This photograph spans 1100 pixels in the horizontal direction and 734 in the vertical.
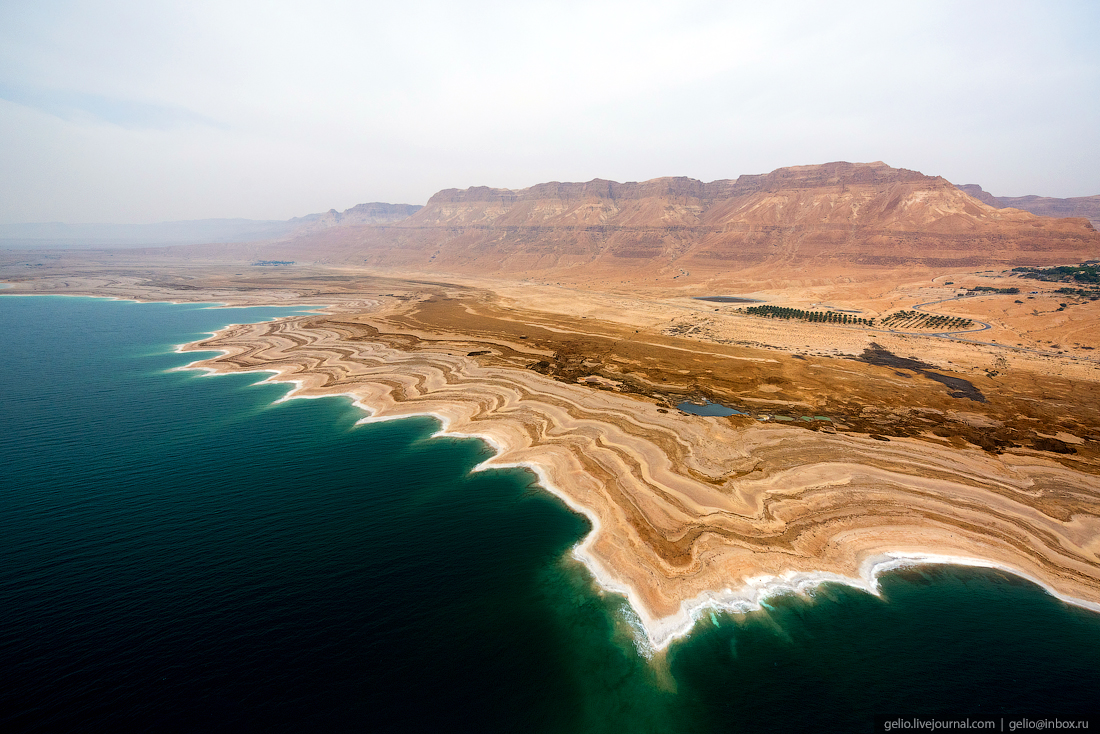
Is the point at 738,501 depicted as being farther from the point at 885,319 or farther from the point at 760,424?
the point at 885,319

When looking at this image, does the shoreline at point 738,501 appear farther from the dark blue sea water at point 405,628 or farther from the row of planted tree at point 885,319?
the row of planted tree at point 885,319

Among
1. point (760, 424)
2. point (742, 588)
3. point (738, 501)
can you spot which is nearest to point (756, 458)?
point (738, 501)

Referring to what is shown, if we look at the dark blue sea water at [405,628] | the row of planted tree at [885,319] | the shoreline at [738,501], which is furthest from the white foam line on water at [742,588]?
the row of planted tree at [885,319]

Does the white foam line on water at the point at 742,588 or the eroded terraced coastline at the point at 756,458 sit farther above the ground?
the eroded terraced coastline at the point at 756,458

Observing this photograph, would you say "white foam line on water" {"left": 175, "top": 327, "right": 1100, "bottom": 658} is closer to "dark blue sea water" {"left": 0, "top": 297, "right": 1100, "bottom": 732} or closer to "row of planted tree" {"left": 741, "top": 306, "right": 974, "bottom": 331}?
"dark blue sea water" {"left": 0, "top": 297, "right": 1100, "bottom": 732}

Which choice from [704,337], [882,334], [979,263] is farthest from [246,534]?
[979,263]

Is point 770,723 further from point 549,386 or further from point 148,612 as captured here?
point 549,386
